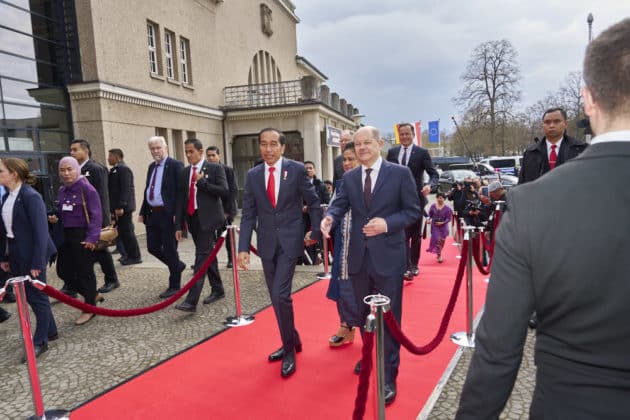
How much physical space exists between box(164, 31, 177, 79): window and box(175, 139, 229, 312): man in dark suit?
1047cm

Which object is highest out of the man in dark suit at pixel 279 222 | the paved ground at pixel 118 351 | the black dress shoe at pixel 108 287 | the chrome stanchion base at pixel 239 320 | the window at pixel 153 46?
the window at pixel 153 46

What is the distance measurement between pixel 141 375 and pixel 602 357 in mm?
3723

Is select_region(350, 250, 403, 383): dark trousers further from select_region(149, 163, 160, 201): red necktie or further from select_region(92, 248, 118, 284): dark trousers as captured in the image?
select_region(92, 248, 118, 284): dark trousers

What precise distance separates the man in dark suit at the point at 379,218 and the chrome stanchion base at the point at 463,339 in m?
1.25

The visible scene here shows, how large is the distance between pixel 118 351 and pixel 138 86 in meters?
10.7

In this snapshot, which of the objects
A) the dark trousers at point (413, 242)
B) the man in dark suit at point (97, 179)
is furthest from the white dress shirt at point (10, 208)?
the dark trousers at point (413, 242)

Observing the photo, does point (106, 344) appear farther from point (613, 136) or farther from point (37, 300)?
point (613, 136)

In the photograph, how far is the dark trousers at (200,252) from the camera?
5.40 meters

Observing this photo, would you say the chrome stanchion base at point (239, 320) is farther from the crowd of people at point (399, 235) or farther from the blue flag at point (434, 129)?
the blue flag at point (434, 129)

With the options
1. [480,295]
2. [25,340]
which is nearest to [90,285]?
[25,340]

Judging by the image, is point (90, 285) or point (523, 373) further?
point (90, 285)

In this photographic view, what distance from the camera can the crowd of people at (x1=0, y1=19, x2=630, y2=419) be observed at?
3.46 ft

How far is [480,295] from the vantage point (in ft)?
18.9

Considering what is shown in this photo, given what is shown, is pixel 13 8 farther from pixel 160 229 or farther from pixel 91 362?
pixel 91 362
